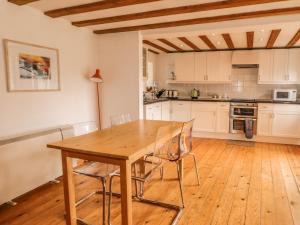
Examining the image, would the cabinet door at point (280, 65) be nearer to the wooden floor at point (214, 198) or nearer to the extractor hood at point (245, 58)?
the extractor hood at point (245, 58)

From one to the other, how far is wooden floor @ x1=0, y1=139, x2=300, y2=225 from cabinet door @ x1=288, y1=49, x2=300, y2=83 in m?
2.12

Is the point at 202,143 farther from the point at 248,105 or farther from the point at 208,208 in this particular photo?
the point at 208,208

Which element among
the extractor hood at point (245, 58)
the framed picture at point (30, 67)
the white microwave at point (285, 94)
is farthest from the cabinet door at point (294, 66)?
the framed picture at point (30, 67)

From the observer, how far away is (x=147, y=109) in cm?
468

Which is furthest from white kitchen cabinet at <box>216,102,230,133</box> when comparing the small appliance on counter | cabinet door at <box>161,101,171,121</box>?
the small appliance on counter

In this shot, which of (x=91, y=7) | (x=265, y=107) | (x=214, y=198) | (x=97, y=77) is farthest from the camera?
(x=265, y=107)

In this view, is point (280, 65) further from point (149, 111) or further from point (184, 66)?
point (149, 111)

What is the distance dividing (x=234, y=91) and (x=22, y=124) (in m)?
4.94

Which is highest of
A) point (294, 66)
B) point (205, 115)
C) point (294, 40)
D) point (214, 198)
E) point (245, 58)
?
point (294, 40)

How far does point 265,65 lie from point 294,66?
0.59m

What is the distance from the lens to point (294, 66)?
5.16 metres

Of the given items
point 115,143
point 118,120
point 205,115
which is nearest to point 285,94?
A: point 205,115

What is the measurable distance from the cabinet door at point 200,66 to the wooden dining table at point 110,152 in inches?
150

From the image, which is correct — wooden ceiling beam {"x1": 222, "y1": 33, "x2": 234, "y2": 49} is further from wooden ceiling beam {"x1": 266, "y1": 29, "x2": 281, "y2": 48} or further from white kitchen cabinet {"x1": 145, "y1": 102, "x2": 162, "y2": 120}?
white kitchen cabinet {"x1": 145, "y1": 102, "x2": 162, "y2": 120}
